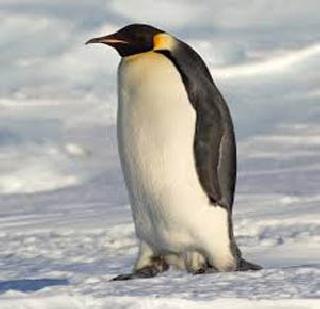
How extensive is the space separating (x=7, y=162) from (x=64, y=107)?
4.13m

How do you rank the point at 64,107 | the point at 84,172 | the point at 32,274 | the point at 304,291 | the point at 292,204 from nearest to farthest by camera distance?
the point at 304,291 → the point at 32,274 → the point at 292,204 → the point at 84,172 → the point at 64,107

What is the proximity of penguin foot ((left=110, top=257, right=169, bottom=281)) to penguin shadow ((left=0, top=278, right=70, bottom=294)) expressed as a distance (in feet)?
0.96

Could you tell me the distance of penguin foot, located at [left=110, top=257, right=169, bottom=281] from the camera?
14.4 ft

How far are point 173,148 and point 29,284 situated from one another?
0.71 meters

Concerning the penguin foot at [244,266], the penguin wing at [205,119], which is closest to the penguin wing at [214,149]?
the penguin wing at [205,119]

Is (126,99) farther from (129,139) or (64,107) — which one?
(64,107)

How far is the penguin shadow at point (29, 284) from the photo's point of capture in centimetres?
441

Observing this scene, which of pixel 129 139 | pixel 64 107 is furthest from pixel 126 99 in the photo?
pixel 64 107

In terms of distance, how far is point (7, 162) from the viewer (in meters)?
11.6

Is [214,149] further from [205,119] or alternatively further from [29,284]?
[29,284]

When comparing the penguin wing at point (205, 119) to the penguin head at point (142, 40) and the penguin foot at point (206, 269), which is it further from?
the penguin foot at point (206, 269)

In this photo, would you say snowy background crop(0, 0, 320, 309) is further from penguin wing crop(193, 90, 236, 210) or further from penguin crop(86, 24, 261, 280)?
penguin wing crop(193, 90, 236, 210)

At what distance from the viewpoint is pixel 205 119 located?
444cm

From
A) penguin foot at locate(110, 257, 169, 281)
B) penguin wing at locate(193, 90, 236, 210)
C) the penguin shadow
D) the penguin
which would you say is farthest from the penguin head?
the penguin shadow
